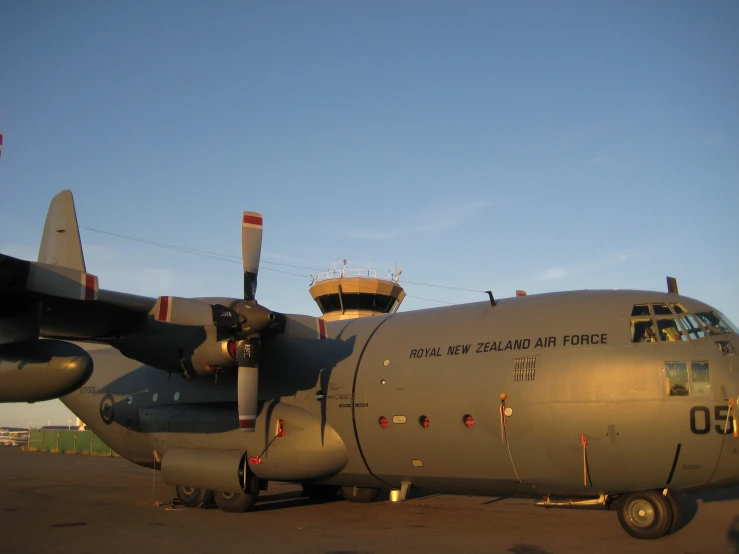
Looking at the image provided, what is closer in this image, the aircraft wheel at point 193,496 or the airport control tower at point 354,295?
the aircraft wheel at point 193,496

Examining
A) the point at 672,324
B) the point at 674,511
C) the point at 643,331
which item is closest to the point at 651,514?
the point at 674,511

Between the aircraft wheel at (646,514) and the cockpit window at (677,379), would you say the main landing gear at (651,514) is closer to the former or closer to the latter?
the aircraft wheel at (646,514)

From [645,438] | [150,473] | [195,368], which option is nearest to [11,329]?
[195,368]

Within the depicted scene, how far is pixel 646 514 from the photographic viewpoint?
10.8 metres

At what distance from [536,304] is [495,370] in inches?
63.5

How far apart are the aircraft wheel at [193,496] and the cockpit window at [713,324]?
431 inches

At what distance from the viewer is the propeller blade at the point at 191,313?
12.6 meters

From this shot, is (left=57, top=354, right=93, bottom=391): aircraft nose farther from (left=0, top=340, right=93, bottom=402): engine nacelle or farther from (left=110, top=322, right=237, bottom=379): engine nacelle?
(left=110, top=322, right=237, bottom=379): engine nacelle

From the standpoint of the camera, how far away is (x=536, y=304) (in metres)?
12.6

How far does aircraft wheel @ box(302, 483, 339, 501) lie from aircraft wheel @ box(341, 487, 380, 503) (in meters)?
0.47

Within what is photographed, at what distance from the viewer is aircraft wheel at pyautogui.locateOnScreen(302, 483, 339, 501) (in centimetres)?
1667

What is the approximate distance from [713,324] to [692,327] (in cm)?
39

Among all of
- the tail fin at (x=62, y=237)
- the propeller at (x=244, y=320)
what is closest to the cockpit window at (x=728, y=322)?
the propeller at (x=244, y=320)

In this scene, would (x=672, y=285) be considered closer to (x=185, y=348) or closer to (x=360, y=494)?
(x=360, y=494)
